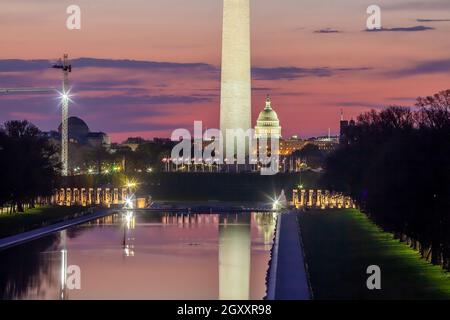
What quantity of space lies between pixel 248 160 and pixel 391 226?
3147 inches

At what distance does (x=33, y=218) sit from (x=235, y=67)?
4446 centimetres

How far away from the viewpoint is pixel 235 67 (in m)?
112

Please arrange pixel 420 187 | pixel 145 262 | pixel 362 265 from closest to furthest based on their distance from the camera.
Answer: pixel 362 265
pixel 420 187
pixel 145 262

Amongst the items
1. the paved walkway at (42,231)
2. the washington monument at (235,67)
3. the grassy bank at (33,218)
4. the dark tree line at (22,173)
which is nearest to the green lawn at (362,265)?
the paved walkway at (42,231)

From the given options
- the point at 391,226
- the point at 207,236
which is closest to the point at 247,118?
the point at 207,236

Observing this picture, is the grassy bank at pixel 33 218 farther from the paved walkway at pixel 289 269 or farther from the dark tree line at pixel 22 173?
the paved walkway at pixel 289 269

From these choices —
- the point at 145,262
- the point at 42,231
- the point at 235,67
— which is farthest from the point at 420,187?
the point at 235,67

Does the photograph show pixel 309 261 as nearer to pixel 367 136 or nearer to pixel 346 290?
pixel 346 290

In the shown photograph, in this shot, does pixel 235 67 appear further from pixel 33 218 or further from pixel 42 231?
pixel 42 231

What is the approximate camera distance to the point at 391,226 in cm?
5250

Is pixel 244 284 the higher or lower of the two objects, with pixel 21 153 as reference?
lower

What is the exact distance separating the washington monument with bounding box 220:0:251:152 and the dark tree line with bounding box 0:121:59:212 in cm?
2870

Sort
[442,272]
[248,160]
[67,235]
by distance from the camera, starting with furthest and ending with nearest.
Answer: [248,160], [67,235], [442,272]

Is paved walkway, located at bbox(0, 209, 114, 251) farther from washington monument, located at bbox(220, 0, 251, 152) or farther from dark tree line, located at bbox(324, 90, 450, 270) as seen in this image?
washington monument, located at bbox(220, 0, 251, 152)
